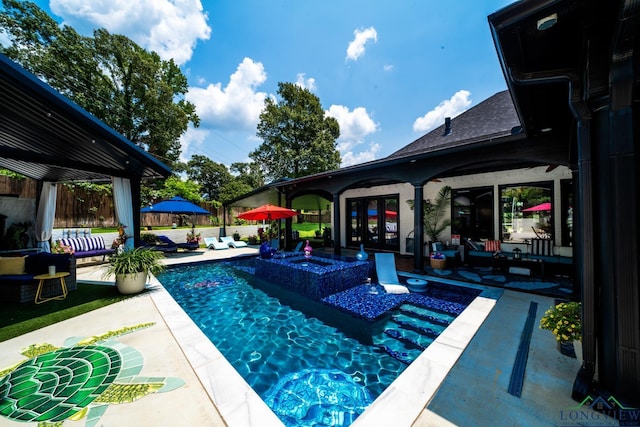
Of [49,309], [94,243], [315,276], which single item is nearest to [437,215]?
[315,276]

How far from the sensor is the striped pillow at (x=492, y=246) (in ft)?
25.8

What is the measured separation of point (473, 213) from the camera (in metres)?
8.86

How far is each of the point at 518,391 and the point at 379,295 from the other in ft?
11.2

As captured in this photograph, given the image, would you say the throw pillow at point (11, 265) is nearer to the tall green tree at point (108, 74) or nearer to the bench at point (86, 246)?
the bench at point (86, 246)

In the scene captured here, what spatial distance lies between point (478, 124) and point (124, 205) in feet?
43.7

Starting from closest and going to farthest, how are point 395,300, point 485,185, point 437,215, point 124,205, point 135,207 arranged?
point 395,300, point 124,205, point 135,207, point 485,185, point 437,215

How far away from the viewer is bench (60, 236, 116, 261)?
341 inches

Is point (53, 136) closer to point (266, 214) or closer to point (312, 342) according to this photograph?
point (266, 214)

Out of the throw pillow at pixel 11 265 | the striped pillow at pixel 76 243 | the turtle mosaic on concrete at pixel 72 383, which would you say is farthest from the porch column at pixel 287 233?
the turtle mosaic on concrete at pixel 72 383

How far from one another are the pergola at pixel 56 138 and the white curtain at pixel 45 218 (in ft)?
2.81

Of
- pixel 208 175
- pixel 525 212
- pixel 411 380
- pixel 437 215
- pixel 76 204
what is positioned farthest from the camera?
pixel 208 175

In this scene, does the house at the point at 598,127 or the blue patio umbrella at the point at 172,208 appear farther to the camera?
the blue patio umbrella at the point at 172,208

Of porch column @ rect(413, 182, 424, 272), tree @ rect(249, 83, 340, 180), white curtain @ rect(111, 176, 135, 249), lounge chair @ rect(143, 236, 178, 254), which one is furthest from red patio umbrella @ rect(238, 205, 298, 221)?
tree @ rect(249, 83, 340, 180)

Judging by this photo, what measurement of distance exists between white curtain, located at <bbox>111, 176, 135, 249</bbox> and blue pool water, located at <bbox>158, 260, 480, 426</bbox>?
2806 millimetres
